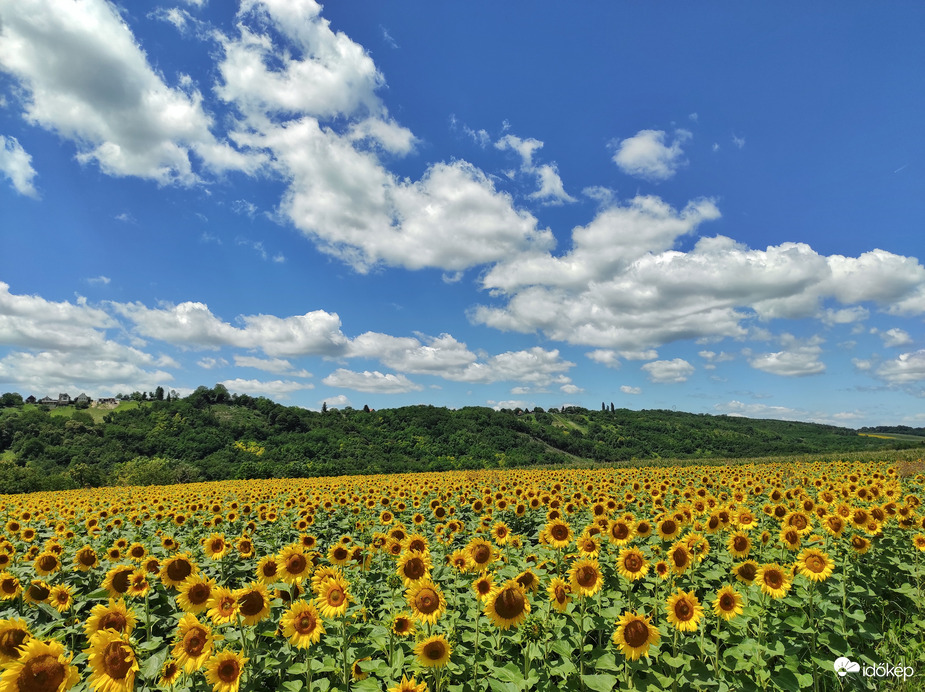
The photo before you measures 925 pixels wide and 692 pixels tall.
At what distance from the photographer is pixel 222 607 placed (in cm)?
514

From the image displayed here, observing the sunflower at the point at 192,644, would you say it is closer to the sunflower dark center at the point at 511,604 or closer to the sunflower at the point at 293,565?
the sunflower at the point at 293,565

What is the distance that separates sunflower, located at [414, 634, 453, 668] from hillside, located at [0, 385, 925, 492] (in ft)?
181

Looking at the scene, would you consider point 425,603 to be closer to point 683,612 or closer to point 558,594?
point 558,594

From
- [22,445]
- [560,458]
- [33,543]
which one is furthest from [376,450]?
[33,543]

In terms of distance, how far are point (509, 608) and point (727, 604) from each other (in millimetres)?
3100

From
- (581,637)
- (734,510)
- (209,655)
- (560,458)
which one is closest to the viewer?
(209,655)

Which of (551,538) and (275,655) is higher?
(551,538)

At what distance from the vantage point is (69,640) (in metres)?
7.24

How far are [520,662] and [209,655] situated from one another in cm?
385

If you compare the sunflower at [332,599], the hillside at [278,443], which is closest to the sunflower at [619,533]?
the sunflower at [332,599]

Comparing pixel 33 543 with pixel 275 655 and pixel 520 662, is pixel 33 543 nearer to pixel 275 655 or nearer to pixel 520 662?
pixel 275 655

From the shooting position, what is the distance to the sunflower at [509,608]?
523 cm

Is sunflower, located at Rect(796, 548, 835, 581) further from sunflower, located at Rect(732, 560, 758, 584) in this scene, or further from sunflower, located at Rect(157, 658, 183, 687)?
sunflower, located at Rect(157, 658, 183, 687)

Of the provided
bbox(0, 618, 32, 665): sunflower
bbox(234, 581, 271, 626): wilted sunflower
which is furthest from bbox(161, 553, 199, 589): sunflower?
bbox(0, 618, 32, 665): sunflower
